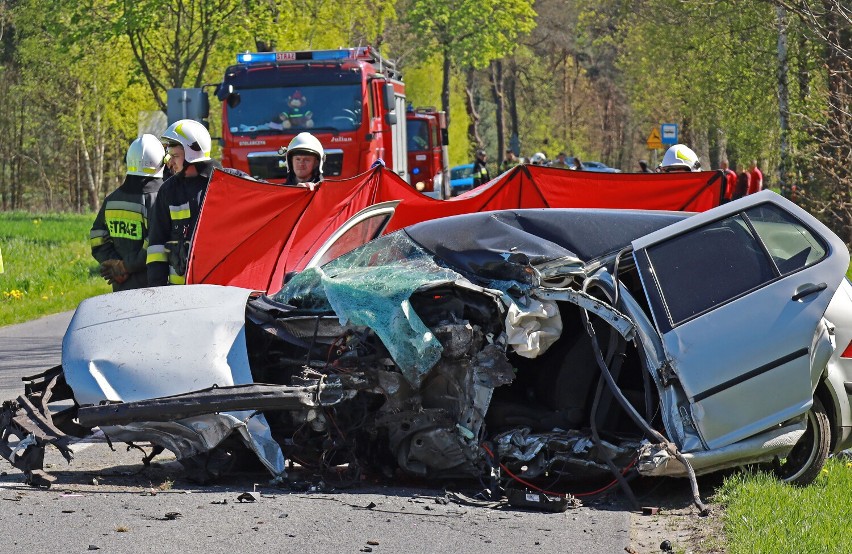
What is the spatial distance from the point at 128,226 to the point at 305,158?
1973 millimetres

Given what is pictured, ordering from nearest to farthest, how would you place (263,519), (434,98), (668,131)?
1. (263,519)
2. (668,131)
3. (434,98)

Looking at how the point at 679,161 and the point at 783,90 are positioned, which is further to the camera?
the point at 783,90

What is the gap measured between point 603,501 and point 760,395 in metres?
0.92

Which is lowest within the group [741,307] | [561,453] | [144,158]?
[561,453]

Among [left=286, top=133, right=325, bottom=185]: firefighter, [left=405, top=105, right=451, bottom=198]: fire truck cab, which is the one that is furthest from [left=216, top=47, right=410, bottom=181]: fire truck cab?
[left=286, top=133, right=325, bottom=185]: firefighter

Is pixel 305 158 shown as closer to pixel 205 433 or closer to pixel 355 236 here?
pixel 355 236

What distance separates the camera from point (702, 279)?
6504 millimetres

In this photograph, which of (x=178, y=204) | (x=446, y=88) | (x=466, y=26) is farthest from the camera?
(x=446, y=88)

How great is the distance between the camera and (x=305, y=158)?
1062cm

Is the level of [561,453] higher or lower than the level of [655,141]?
higher

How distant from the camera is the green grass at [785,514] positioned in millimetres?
5336

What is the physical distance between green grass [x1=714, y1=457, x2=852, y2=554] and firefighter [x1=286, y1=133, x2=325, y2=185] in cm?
499

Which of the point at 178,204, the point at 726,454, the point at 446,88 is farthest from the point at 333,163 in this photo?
the point at 446,88

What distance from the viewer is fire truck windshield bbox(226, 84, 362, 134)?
800 inches
